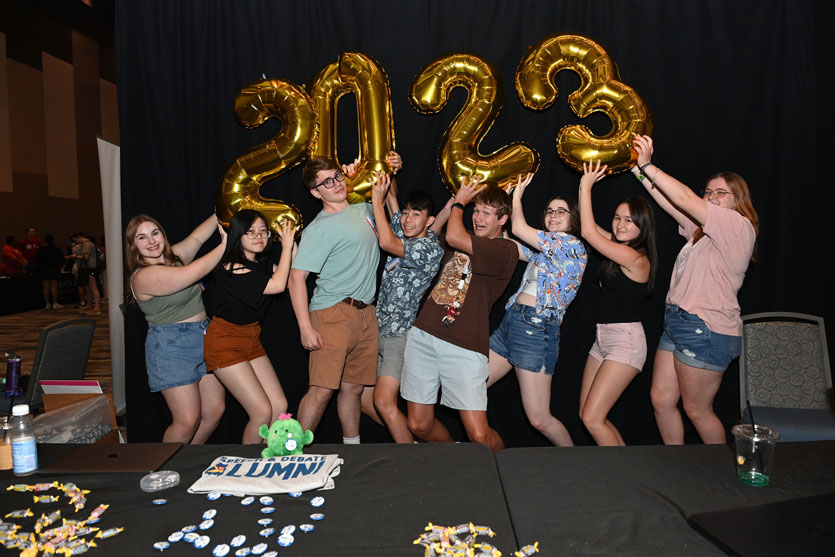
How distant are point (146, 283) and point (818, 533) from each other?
2.70 m

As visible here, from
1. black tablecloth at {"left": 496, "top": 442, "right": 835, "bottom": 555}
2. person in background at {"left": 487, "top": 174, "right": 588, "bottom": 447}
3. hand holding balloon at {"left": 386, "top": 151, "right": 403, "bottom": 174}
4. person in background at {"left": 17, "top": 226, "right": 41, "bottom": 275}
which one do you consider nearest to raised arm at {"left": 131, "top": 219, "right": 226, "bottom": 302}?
hand holding balloon at {"left": 386, "top": 151, "right": 403, "bottom": 174}

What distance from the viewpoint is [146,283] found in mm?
2828

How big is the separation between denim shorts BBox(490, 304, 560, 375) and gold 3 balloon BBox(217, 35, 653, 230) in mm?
747

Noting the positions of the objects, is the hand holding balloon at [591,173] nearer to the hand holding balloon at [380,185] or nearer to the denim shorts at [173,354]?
the hand holding balloon at [380,185]

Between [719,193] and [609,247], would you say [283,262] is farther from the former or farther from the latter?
[719,193]

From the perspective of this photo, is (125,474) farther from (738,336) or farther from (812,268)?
(812,268)

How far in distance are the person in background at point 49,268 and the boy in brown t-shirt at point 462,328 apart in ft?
29.9

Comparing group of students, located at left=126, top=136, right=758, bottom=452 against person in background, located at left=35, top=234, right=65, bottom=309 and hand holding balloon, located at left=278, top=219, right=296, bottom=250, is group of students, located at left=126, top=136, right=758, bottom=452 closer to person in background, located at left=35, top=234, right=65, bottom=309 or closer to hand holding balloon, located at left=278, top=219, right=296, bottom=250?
hand holding balloon, located at left=278, top=219, right=296, bottom=250

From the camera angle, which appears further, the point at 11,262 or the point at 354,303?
the point at 11,262

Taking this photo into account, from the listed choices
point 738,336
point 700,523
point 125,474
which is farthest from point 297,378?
point 700,523

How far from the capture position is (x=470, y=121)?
323cm

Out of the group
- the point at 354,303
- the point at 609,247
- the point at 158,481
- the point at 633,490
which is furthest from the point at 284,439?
the point at 609,247

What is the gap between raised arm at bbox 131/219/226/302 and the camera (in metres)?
2.83

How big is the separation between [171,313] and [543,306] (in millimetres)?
1835
